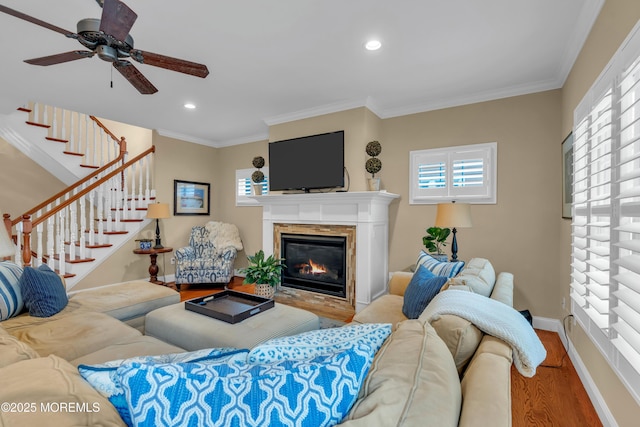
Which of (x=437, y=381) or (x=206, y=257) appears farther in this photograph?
(x=206, y=257)

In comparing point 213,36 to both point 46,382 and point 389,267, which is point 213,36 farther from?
point 389,267

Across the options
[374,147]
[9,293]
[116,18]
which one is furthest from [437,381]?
[374,147]

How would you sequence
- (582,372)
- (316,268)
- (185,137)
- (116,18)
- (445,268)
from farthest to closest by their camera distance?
1. (185,137)
2. (316,268)
3. (445,268)
4. (582,372)
5. (116,18)

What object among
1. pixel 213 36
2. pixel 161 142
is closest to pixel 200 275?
pixel 161 142

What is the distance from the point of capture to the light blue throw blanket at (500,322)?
111 cm

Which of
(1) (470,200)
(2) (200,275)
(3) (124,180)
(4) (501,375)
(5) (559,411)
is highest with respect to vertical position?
(3) (124,180)

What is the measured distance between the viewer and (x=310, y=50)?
2.61 metres

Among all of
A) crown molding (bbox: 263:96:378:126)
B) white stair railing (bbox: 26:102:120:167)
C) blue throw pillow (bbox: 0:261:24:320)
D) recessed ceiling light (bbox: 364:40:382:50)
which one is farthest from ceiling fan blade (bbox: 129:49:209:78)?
white stair railing (bbox: 26:102:120:167)

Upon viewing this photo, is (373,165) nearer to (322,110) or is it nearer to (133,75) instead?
(322,110)

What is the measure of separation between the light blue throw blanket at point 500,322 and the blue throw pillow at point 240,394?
62 centimetres

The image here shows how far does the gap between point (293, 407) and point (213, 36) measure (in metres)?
2.67

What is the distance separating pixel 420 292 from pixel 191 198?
4740 millimetres

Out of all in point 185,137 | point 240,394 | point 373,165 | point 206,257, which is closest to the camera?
point 240,394

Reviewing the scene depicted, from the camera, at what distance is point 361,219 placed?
144 inches
